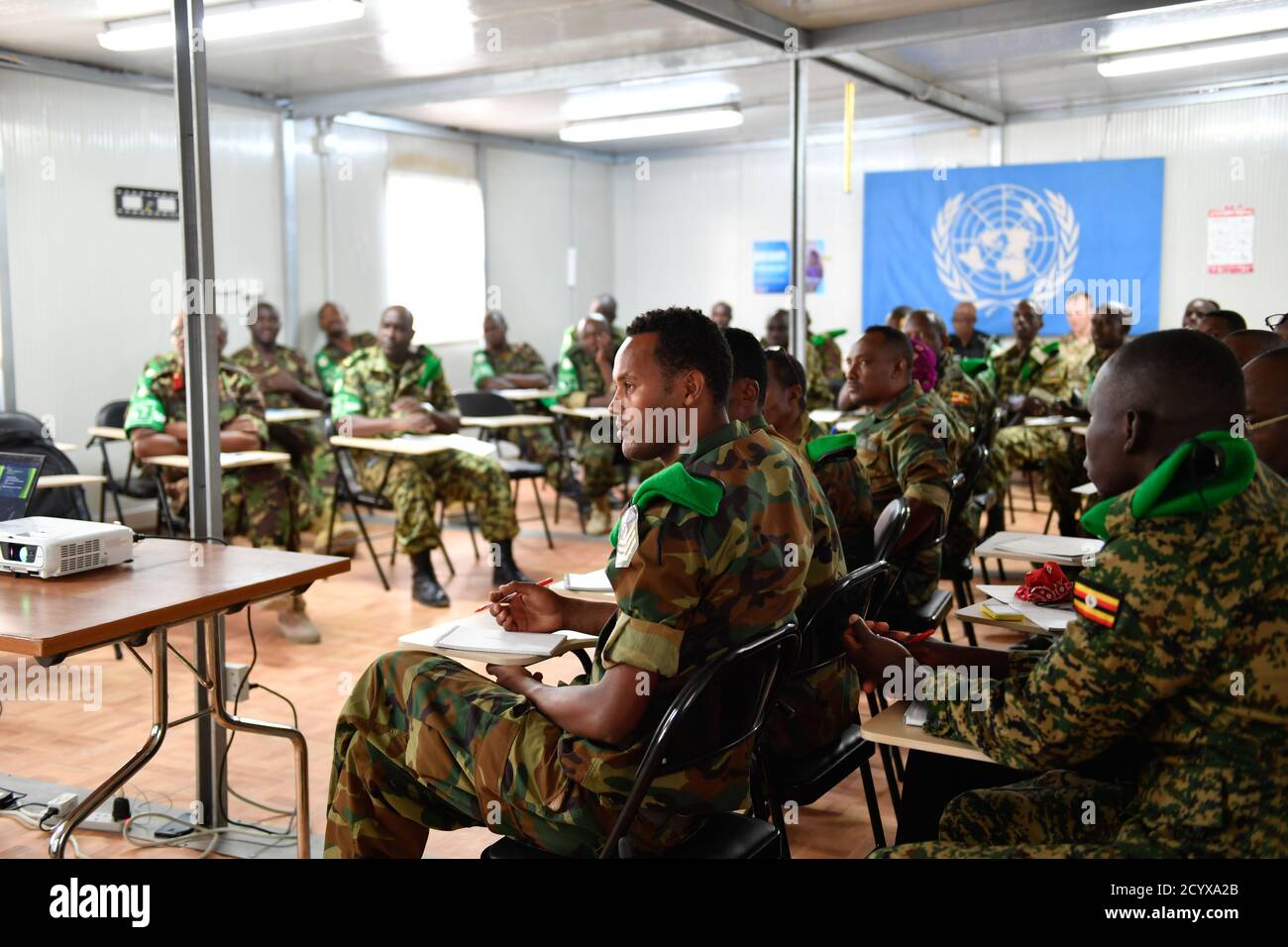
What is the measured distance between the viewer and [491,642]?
2322mm

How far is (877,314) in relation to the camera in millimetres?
11406

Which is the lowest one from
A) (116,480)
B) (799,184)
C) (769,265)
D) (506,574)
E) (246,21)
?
(506,574)

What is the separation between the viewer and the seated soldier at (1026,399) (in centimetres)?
704

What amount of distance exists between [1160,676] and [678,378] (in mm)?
950

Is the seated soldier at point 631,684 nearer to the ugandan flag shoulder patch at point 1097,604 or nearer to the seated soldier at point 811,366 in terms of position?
the ugandan flag shoulder patch at point 1097,604

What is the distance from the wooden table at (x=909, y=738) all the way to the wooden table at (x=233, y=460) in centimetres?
395

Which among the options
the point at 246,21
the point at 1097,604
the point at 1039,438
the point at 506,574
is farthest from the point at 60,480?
the point at 1039,438

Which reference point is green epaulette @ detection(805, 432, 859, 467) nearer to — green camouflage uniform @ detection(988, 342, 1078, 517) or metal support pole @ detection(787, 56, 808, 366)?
metal support pole @ detection(787, 56, 808, 366)

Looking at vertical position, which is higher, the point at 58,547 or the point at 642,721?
the point at 58,547

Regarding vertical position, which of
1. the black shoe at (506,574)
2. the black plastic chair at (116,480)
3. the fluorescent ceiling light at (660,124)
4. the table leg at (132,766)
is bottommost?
the black shoe at (506,574)

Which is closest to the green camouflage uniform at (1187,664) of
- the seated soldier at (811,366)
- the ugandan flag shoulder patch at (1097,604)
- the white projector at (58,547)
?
the ugandan flag shoulder patch at (1097,604)

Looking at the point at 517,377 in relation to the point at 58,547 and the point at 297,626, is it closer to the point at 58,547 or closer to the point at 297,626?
the point at 297,626

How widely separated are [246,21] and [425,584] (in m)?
3.12
